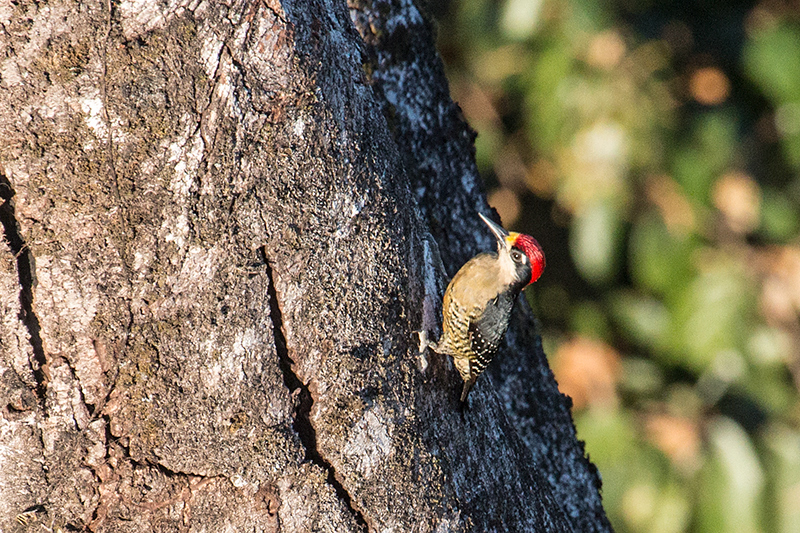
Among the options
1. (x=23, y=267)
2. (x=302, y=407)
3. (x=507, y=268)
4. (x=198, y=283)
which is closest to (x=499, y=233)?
(x=507, y=268)

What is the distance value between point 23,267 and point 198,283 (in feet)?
1.15

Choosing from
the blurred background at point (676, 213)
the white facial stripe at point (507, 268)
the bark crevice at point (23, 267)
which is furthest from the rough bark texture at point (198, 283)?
the blurred background at point (676, 213)

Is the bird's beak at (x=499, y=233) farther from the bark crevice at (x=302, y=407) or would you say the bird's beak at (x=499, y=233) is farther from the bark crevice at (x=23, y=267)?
the bark crevice at (x=23, y=267)

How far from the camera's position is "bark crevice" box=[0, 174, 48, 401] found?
5.09ft

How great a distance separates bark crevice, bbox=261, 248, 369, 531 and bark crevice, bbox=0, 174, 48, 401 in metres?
0.47

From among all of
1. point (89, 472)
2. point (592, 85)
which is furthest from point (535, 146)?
point (89, 472)

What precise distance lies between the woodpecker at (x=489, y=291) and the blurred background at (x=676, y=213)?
2640 mm

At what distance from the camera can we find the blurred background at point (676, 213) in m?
4.85

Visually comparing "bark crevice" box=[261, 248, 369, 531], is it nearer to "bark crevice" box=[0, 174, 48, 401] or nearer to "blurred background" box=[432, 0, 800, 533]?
"bark crevice" box=[0, 174, 48, 401]

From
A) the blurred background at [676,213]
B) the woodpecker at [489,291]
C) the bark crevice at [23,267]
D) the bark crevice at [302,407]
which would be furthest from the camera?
the blurred background at [676,213]

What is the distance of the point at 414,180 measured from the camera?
2.47m

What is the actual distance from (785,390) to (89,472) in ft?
16.6

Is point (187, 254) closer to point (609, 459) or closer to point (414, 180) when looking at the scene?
point (414, 180)

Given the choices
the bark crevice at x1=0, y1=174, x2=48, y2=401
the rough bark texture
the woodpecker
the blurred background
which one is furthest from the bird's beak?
the blurred background
